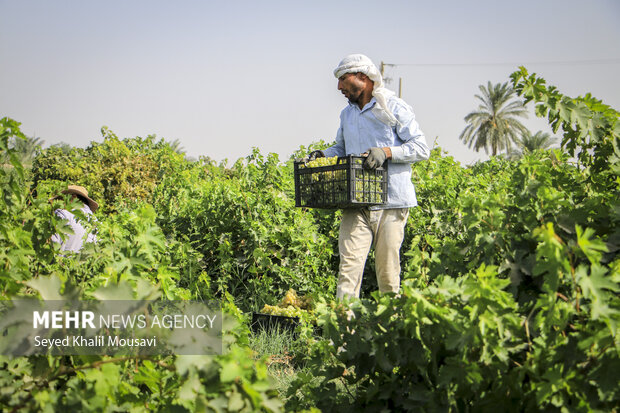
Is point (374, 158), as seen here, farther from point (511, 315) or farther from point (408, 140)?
point (511, 315)

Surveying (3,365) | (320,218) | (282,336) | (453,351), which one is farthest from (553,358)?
(320,218)

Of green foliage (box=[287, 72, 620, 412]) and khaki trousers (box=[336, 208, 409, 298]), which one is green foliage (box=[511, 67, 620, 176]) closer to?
green foliage (box=[287, 72, 620, 412])

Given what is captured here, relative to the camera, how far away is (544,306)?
170cm

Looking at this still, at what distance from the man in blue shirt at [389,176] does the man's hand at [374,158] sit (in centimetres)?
16

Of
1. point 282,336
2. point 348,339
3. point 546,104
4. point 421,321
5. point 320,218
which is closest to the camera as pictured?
point 421,321

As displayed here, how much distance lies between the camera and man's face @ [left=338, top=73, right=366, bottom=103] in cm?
394

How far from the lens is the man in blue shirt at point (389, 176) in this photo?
152 inches

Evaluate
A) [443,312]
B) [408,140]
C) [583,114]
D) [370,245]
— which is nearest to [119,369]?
[443,312]

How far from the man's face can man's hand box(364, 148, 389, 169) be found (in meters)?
0.53

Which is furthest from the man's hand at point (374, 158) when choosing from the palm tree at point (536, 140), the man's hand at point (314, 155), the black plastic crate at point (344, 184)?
the palm tree at point (536, 140)

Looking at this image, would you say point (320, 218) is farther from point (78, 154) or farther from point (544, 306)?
point (78, 154)

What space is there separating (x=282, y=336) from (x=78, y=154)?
1249cm

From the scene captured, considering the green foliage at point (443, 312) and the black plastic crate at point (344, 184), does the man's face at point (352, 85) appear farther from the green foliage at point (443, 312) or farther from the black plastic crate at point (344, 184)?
the green foliage at point (443, 312)

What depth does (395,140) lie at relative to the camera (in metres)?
3.96
